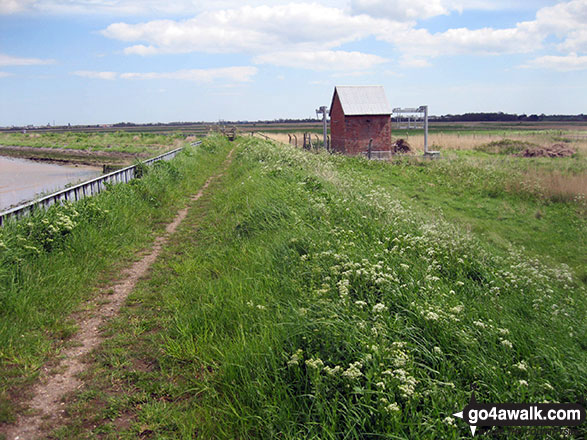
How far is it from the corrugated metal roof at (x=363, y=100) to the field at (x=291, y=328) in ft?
69.7

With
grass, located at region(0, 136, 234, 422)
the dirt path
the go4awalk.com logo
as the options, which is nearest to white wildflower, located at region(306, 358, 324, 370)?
the go4awalk.com logo

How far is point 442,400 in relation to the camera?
310cm

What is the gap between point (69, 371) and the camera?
4367mm

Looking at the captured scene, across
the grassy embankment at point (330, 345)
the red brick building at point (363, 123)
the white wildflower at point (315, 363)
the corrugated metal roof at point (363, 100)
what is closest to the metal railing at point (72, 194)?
the grassy embankment at point (330, 345)

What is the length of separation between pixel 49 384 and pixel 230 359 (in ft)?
5.58

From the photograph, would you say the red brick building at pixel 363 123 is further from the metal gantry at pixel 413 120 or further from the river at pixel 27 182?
the river at pixel 27 182

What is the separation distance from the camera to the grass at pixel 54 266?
4555mm

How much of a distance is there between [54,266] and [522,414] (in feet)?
19.4

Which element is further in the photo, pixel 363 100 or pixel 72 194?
pixel 363 100

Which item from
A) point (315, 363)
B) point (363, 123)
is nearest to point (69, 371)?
point (315, 363)

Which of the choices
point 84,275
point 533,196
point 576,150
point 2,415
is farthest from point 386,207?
point 576,150

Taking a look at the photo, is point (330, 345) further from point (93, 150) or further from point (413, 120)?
point (93, 150)

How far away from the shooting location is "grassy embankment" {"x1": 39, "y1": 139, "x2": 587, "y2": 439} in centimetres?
320

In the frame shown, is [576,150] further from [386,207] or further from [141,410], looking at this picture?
[141,410]
